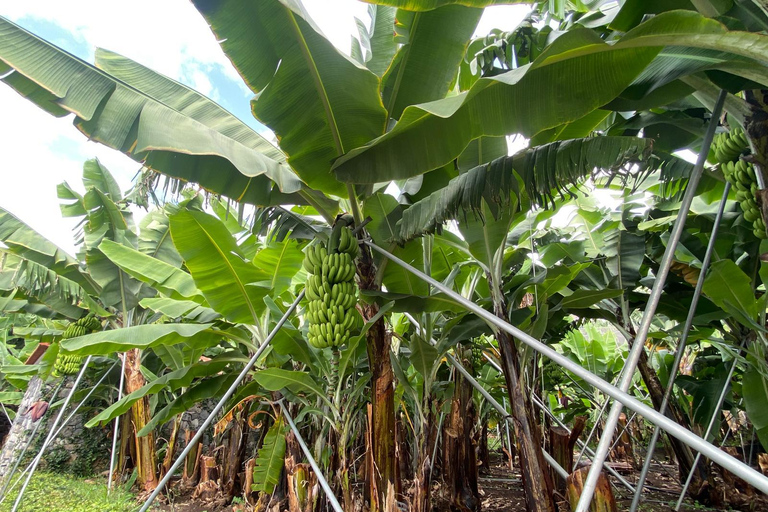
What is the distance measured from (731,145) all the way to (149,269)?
4111 millimetres

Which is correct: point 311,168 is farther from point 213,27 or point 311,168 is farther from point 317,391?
point 317,391

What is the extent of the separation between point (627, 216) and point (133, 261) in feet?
14.1

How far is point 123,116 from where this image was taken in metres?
2.08

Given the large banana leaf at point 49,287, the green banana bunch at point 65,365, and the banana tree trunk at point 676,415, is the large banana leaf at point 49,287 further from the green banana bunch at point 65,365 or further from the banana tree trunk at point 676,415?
the banana tree trunk at point 676,415

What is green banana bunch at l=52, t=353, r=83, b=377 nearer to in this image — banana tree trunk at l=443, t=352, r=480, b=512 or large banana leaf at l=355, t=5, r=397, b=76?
banana tree trunk at l=443, t=352, r=480, b=512

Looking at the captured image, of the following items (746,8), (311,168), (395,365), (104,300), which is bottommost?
(395,365)

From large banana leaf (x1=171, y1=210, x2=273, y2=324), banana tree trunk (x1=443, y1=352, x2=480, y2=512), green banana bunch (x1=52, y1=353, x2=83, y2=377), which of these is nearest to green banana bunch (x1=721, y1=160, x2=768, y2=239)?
banana tree trunk (x1=443, y1=352, x2=480, y2=512)

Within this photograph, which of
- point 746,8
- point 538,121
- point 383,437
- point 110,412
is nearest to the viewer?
point 746,8

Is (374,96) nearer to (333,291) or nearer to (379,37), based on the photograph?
(379,37)

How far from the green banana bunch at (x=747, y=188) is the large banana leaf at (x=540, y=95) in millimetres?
827

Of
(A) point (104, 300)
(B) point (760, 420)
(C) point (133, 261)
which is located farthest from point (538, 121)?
(A) point (104, 300)

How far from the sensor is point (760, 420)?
111 inches

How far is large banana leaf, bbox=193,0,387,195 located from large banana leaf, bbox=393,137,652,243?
0.71 m

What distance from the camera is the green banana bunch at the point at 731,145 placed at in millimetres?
1987
